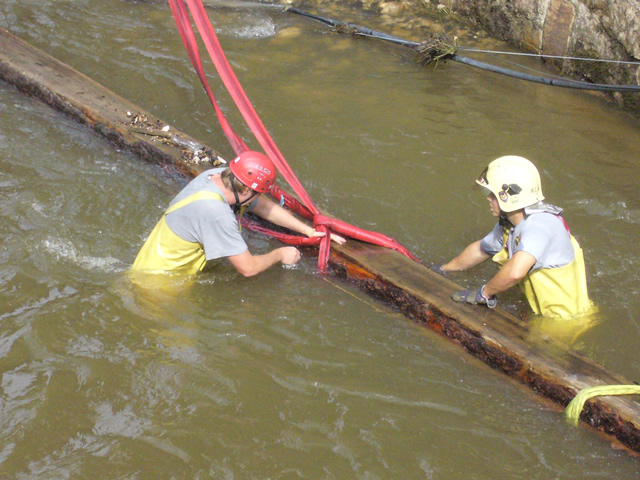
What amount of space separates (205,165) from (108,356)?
2.17 metres

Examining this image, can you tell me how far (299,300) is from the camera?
14.4ft

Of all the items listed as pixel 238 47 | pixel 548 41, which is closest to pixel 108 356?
pixel 238 47

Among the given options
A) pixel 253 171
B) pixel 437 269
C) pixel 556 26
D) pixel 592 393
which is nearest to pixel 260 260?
pixel 253 171

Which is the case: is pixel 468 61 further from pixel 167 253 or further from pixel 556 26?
pixel 167 253

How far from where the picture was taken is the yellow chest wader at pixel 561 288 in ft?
13.0

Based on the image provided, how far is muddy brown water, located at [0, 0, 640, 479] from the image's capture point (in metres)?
3.18

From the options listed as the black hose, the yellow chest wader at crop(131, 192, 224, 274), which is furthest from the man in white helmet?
the black hose

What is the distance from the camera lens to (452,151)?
21.1 feet

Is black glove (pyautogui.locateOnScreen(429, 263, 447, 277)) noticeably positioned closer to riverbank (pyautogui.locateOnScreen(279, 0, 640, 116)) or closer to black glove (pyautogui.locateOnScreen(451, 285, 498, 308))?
black glove (pyautogui.locateOnScreen(451, 285, 498, 308))

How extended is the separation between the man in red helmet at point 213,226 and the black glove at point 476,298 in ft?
3.98

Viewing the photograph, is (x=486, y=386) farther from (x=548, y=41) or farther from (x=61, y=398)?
(x=548, y=41)

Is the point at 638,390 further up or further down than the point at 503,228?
further down

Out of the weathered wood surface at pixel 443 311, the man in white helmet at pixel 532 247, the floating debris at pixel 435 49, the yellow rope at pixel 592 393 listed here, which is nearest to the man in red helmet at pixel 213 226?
the weathered wood surface at pixel 443 311

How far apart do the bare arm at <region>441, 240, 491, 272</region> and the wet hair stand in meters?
1.76
